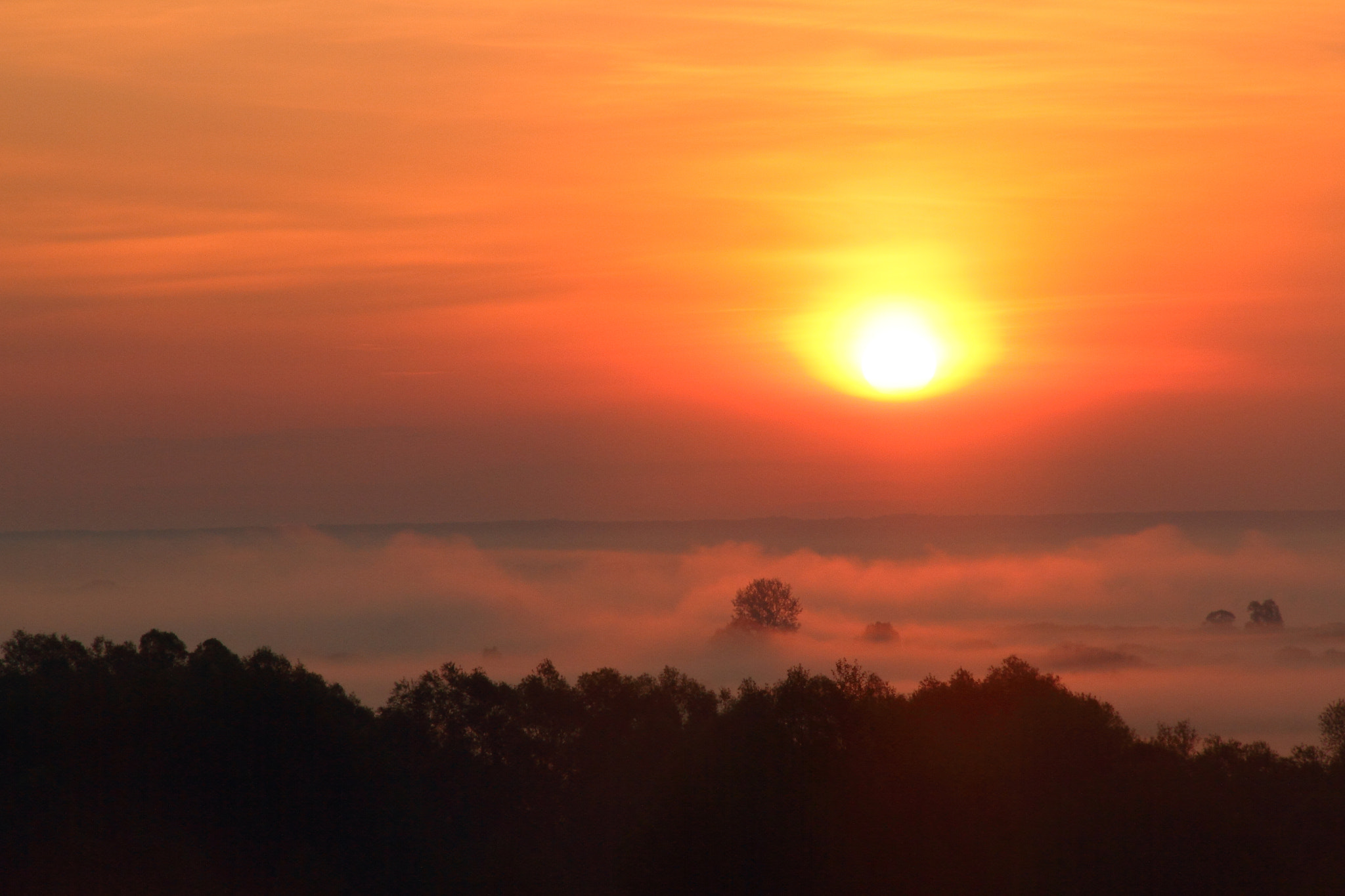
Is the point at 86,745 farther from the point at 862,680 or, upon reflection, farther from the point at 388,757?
the point at 862,680

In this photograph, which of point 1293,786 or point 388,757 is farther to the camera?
point 388,757

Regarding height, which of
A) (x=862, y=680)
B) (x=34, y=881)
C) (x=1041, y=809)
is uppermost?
(x=862, y=680)

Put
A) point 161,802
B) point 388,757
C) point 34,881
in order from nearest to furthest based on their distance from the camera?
1. point 34,881
2. point 161,802
3. point 388,757

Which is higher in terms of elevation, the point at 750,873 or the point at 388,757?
the point at 388,757

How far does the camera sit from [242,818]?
52406 millimetres

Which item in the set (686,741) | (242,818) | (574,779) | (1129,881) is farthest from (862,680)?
(242,818)

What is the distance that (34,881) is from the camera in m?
47.7

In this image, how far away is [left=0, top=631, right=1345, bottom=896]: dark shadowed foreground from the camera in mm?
42344

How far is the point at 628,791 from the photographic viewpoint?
5394 centimetres

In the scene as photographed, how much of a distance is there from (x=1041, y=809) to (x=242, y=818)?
26034 mm

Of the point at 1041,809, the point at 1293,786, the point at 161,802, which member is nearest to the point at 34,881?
the point at 161,802

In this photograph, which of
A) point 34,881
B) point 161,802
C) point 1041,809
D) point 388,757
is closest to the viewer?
point 1041,809

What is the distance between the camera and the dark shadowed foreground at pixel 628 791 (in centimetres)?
4234

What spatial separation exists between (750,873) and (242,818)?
1895 cm
